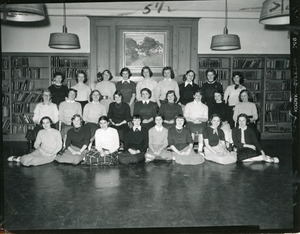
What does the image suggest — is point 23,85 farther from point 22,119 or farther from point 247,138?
point 247,138

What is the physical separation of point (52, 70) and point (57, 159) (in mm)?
3345

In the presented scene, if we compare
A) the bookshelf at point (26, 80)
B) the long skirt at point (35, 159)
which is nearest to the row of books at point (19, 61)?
the bookshelf at point (26, 80)

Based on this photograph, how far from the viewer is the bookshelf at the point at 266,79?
8.28m

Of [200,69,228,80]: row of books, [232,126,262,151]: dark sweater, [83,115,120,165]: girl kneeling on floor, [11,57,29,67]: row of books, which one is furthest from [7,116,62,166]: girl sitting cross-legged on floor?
[200,69,228,80]: row of books

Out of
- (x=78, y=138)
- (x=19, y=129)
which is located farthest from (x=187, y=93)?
(x=19, y=129)

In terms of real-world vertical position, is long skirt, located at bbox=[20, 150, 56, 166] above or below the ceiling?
below

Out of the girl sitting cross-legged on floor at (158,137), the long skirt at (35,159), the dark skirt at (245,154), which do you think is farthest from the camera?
the girl sitting cross-legged on floor at (158,137)

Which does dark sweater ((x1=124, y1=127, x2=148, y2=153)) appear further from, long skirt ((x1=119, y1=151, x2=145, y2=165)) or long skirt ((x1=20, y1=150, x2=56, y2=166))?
long skirt ((x1=20, y1=150, x2=56, y2=166))

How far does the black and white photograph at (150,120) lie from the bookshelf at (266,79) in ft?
0.09

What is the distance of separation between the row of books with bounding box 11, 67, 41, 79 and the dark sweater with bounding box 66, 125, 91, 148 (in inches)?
120

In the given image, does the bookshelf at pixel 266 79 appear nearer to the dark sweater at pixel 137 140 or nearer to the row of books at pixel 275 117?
the row of books at pixel 275 117

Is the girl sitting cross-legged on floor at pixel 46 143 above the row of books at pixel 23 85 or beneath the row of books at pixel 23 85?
beneath

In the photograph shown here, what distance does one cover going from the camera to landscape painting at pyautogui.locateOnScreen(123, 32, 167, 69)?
316 inches

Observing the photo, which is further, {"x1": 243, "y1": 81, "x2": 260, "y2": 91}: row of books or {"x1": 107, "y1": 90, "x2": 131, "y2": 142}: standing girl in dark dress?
{"x1": 243, "y1": 81, "x2": 260, "y2": 91}: row of books
